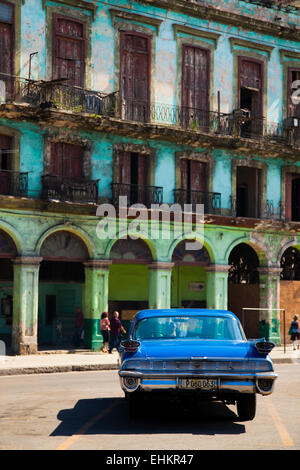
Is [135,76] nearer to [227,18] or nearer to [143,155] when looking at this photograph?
[143,155]

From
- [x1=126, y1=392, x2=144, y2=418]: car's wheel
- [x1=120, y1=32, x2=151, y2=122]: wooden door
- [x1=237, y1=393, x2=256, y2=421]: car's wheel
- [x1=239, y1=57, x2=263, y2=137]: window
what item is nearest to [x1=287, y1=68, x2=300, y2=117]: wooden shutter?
[x1=239, y1=57, x2=263, y2=137]: window

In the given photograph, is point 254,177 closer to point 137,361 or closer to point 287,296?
point 287,296

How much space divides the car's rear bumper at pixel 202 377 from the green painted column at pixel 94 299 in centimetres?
1825

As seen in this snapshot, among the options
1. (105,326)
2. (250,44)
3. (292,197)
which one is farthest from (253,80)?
(105,326)

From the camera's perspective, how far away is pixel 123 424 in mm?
11578

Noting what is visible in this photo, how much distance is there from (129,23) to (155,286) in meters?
9.22

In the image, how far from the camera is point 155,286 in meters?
31.5

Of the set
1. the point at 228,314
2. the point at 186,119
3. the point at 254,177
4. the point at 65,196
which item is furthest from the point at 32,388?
the point at 254,177

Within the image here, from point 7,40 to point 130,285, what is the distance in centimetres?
1024

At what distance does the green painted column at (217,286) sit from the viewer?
108 feet

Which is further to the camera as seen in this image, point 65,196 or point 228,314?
point 65,196

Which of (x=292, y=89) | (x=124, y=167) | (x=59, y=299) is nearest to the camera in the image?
(x=124, y=167)

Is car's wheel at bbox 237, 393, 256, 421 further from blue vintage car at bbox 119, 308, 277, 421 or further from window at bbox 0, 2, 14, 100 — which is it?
window at bbox 0, 2, 14, 100

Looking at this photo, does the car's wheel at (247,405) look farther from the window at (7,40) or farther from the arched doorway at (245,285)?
the arched doorway at (245,285)
